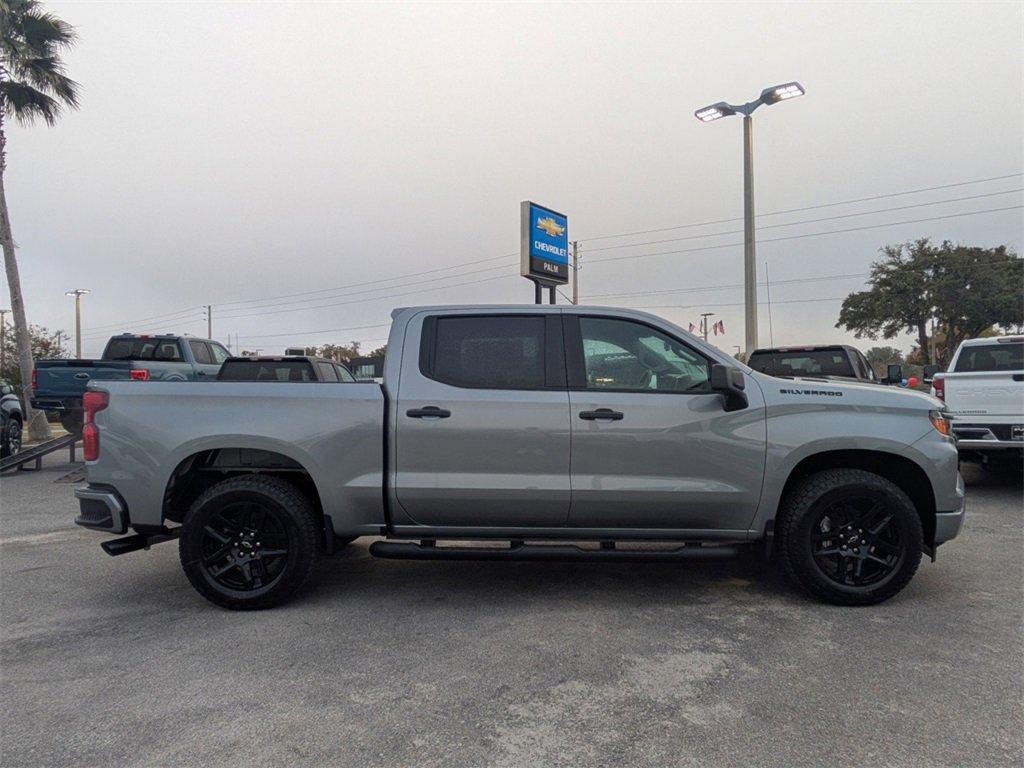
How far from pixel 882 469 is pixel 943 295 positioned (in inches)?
1617

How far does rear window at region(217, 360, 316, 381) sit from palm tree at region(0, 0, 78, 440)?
437 inches

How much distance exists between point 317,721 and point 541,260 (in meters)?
14.0

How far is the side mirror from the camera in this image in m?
4.04

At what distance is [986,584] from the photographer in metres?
4.68

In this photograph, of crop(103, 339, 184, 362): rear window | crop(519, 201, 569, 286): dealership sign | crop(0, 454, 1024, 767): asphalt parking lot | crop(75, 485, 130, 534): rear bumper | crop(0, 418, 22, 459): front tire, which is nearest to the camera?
crop(0, 454, 1024, 767): asphalt parking lot

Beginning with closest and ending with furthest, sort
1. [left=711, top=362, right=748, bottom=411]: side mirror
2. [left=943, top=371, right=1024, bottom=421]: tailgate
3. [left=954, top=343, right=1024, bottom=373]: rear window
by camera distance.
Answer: [left=711, top=362, right=748, bottom=411]: side mirror
[left=943, top=371, right=1024, bottom=421]: tailgate
[left=954, top=343, right=1024, bottom=373]: rear window

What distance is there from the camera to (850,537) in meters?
4.22

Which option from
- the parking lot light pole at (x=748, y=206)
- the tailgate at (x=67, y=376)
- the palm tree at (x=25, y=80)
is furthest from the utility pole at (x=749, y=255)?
the palm tree at (x=25, y=80)

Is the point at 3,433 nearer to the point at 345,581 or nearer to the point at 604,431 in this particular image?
the point at 345,581

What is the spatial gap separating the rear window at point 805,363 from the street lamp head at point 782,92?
612 cm

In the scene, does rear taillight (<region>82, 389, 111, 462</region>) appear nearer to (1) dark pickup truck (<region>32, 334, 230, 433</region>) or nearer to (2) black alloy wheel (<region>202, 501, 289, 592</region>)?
(2) black alloy wheel (<region>202, 501, 289, 592</region>)

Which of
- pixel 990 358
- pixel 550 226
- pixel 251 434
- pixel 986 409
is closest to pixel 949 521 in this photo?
pixel 251 434

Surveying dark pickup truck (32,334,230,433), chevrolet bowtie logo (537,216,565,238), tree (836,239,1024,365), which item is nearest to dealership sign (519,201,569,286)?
chevrolet bowtie logo (537,216,565,238)

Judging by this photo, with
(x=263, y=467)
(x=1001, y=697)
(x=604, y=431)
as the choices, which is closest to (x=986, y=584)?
(x=1001, y=697)
